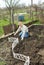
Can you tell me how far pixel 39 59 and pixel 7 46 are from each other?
1.95 meters

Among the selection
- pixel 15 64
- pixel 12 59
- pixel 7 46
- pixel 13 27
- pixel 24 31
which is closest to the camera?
pixel 15 64

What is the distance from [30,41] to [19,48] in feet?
2.97

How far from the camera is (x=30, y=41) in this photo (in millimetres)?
6871

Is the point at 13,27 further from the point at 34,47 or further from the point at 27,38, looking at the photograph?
the point at 34,47

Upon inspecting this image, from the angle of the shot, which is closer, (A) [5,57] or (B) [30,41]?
(A) [5,57]

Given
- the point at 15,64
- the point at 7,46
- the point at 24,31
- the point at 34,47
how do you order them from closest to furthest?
1. the point at 15,64
2. the point at 34,47
3. the point at 7,46
4. the point at 24,31

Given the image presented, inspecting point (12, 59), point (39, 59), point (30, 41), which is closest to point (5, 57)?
point (12, 59)

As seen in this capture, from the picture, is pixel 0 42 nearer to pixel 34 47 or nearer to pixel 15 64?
pixel 34 47

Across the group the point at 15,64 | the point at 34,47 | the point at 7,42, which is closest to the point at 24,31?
the point at 7,42

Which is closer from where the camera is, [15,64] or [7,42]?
[15,64]

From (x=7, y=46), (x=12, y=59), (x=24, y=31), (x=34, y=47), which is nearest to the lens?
(x=12, y=59)

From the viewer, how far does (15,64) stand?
16.1 ft

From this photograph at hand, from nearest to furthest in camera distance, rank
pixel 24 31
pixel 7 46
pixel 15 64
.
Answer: pixel 15 64, pixel 7 46, pixel 24 31

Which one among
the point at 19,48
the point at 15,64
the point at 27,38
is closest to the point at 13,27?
the point at 27,38
